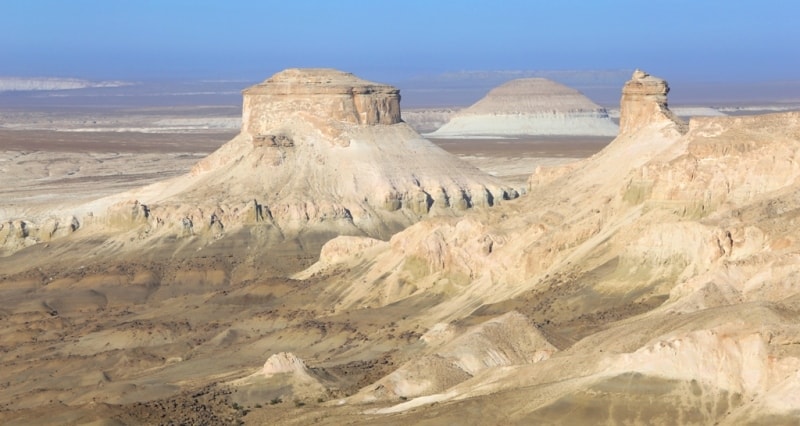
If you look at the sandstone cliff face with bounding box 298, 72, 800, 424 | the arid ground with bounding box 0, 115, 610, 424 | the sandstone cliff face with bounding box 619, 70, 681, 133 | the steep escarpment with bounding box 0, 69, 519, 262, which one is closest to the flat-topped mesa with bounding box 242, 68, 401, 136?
the steep escarpment with bounding box 0, 69, 519, 262

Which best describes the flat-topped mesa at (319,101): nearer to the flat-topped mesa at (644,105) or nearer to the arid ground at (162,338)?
the arid ground at (162,338)

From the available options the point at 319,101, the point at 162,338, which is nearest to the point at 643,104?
the point at 162,338

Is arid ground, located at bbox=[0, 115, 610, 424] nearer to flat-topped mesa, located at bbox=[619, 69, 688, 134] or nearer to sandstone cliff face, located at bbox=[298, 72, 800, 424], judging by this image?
sandstone cliff face, located at bbox=[298, 72, 800, 424]

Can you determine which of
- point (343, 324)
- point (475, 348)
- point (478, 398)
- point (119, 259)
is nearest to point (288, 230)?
point (119, 259)

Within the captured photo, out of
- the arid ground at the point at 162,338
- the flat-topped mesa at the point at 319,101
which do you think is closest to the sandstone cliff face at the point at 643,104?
the arid ground at the point at 162,338

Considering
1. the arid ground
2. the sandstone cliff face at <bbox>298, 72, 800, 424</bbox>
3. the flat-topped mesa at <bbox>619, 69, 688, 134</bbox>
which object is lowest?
the arid ground

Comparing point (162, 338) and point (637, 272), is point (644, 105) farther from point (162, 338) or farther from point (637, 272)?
point (162, 338)
